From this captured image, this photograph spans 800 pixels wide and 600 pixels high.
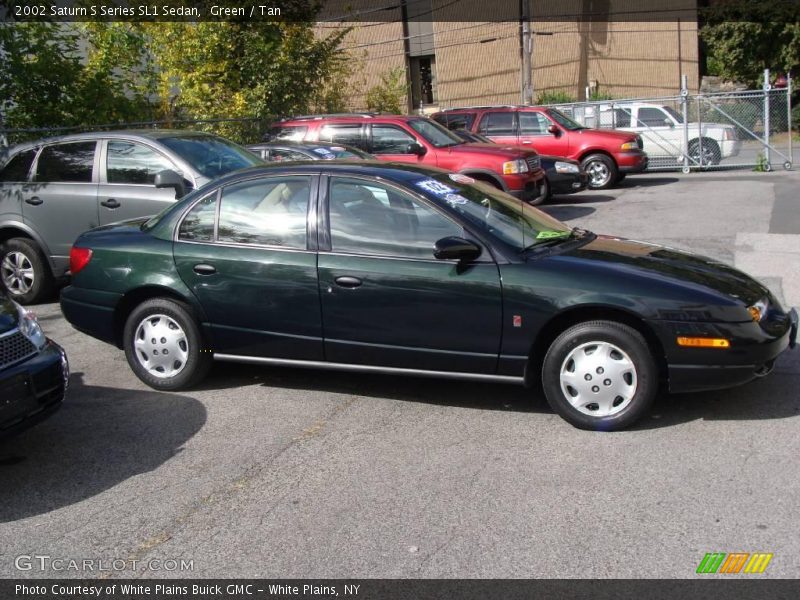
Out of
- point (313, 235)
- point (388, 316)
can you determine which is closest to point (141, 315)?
point (313, 235)

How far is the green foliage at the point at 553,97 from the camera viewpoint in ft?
118

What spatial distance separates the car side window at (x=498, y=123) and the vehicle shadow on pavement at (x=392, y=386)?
12807 millimetres

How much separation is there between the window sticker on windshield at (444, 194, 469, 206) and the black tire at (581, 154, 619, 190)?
13042 millimetres

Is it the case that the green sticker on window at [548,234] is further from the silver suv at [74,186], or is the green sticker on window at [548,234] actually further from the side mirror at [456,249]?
the silver suv at [74,186]

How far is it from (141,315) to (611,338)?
3271mm

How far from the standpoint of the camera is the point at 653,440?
499 centimetres

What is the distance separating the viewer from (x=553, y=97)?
3622cm

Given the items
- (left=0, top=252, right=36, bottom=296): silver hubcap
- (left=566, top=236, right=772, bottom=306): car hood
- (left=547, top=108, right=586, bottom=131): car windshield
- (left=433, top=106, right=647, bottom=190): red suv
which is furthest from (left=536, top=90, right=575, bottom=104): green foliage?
(left=566, top=236, right=772, bottom=306): car hood

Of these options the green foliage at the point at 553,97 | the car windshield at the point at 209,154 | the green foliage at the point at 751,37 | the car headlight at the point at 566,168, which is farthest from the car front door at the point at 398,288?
the green foliage at the point at 751,37

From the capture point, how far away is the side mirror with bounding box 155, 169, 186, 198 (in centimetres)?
816

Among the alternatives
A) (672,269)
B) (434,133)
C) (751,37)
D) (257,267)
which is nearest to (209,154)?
(257,267)

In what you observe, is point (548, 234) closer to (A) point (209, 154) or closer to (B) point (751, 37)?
(A) point (209, 154)

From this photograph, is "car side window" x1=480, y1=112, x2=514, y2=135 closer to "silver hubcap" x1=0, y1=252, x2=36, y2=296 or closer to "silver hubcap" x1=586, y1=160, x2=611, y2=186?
"silver hubcap" x1=586, y1=160, x2=611, y2=186

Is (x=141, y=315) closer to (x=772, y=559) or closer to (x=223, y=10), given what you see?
(x=772, y=559)
